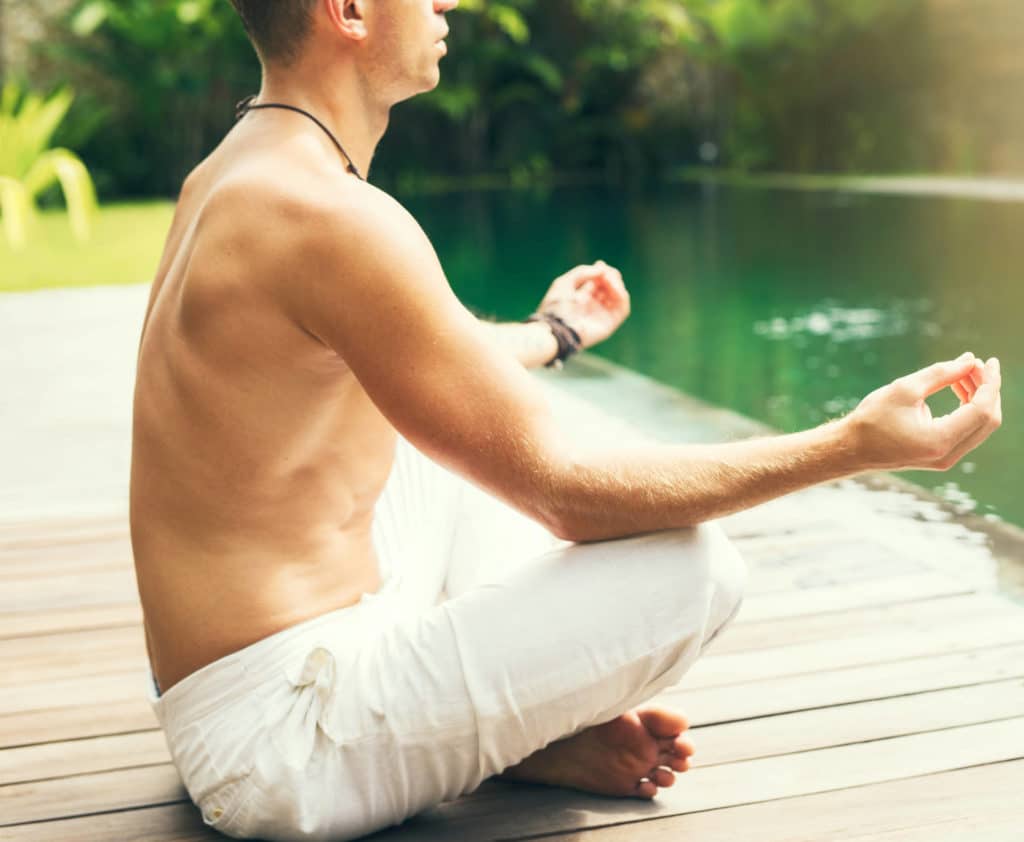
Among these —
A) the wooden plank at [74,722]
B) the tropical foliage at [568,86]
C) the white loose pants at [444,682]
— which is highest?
the white loose pants at [444,682]

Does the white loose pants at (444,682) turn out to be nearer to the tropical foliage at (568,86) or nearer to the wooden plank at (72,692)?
the wooden plank at (72,692)

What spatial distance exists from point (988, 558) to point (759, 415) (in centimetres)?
196

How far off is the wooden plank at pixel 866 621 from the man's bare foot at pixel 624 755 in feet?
1.47

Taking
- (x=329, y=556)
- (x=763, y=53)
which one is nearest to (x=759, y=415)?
(x=329, y=556)

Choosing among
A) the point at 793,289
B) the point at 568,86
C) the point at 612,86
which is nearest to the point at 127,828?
the point at 793,289

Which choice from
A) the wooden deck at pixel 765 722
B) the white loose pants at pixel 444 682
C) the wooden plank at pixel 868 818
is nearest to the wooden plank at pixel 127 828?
the wooden deck at pixel 765 722

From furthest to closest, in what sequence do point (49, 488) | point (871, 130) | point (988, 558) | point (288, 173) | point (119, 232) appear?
point (871, 130)
point (119, 232)
point (49, 488)
point (988, 558)
point (288, 173)

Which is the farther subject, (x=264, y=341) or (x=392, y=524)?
(x=392, y=524)

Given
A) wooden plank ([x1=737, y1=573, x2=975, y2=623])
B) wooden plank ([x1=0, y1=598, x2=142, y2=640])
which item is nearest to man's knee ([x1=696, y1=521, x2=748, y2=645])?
wooden plank ([x1=737, y1=573, x2=975, y2=623])

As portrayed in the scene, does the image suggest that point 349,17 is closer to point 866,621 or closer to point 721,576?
point 721,576

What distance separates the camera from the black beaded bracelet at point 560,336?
186cm

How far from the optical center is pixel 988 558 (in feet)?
7.50

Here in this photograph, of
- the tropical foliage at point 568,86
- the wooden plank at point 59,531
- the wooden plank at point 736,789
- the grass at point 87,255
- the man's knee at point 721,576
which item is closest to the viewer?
the man's knee at point 721,576

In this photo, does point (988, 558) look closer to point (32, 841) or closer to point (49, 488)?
point (32, 841)
